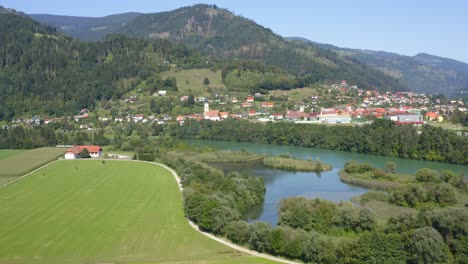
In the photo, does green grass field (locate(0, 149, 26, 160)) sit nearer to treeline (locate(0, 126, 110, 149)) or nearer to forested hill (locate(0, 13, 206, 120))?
treeline (locate(0, 126, 110, 149))

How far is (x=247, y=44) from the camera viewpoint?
12962cm

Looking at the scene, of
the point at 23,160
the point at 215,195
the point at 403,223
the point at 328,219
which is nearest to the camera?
the point at 403,223

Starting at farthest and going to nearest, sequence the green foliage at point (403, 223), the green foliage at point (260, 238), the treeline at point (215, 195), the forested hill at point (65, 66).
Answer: the forested hill at point (65, 66)
the treeline at point (215, 195)
the green foliage at point (403, 223)
the green foliage at point (260, 238)

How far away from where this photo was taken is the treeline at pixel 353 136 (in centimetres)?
4047

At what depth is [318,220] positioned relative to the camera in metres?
19.9

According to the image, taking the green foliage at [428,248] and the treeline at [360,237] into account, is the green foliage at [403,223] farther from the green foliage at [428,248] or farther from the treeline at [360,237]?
the green foliage at [428,248]

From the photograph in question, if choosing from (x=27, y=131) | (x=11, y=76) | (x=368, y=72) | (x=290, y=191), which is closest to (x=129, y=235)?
(x=290, y=191)

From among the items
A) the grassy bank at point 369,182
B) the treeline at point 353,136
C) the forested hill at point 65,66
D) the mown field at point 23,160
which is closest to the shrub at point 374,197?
the grassy bank at point 369,182

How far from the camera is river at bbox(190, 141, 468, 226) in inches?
996

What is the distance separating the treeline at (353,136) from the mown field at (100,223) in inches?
793

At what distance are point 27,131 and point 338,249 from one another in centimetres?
3677

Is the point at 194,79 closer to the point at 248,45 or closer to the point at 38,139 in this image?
the point at 38,139

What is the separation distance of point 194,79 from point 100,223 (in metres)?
56.3

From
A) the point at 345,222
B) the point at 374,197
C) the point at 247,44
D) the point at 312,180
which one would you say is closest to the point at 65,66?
the point at 312,180
